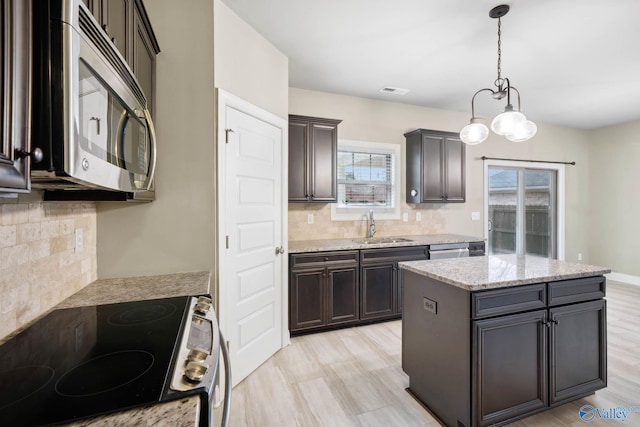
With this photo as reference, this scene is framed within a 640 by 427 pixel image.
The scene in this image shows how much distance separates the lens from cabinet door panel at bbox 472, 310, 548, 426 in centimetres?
164

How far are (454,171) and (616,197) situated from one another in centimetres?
356

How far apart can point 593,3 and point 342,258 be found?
2847 millimetres

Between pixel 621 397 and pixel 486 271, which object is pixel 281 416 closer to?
pixel 486 271

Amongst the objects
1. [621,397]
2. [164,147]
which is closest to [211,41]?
[164,147]

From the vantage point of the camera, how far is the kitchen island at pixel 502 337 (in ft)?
5.43

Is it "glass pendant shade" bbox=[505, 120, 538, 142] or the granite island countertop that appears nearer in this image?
the granite island countertop

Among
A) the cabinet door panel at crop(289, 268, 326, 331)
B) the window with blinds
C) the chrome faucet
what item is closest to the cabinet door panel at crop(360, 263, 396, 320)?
the cabinet door panel at crop(289, 268, 326, 331)

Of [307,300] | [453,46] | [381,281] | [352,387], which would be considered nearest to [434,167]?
[453,46]

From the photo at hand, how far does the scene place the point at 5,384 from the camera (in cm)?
73

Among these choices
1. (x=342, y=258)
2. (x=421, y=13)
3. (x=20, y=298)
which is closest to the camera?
(x=20, y=298)

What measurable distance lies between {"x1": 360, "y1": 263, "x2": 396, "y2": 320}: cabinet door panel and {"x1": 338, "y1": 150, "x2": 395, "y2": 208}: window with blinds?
1.00 m

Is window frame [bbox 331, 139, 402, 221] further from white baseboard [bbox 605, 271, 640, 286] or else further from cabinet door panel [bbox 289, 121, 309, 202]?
white baseboard [bbox 605, 271, 640, 286]

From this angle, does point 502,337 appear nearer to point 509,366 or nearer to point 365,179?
point 509,366

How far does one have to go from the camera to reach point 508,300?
5.66 ft
